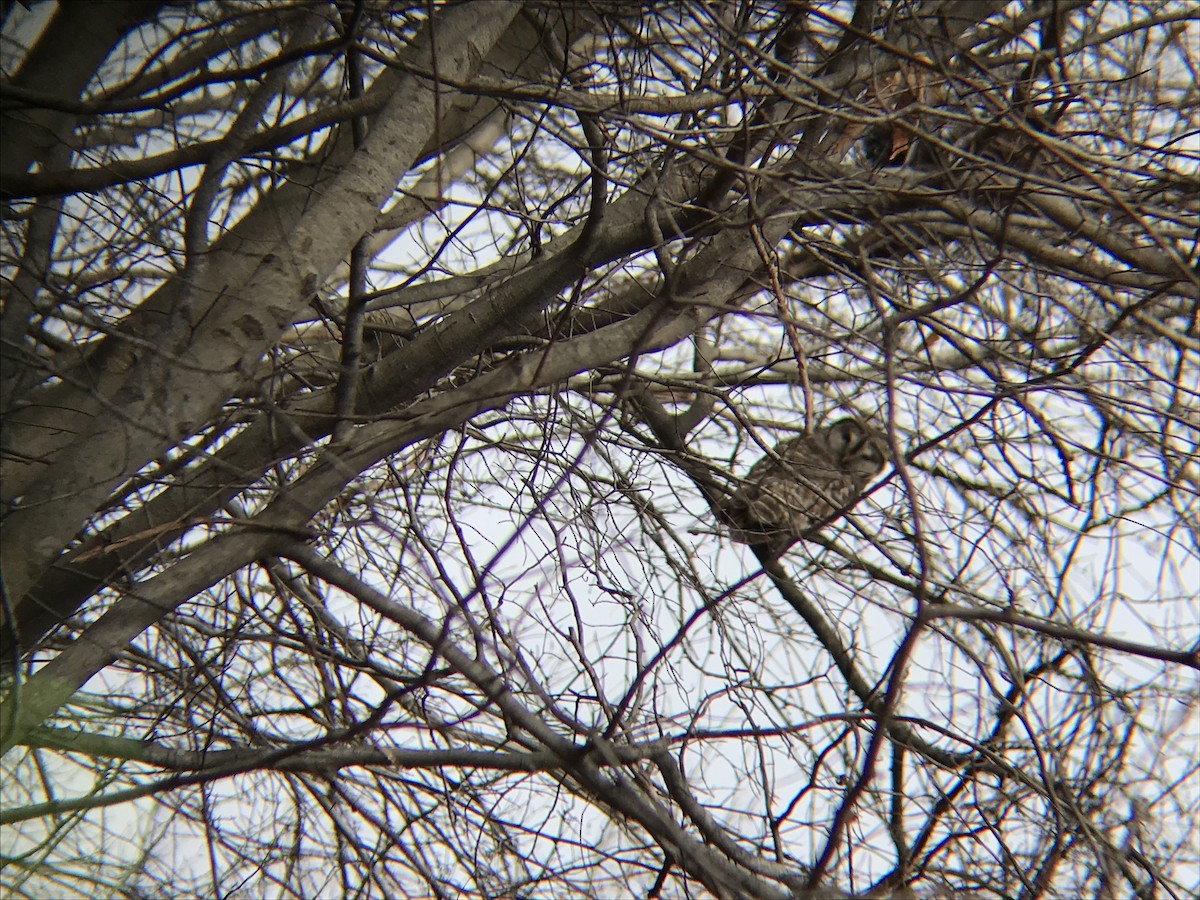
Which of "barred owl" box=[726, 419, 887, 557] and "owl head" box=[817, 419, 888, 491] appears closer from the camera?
"barred owl" box=[726, 419, 887, 557]

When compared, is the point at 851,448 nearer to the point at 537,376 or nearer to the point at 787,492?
the point at 787,492

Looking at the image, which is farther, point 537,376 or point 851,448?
point 851,448

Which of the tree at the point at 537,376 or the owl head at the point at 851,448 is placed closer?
the tree at the point at 537,376

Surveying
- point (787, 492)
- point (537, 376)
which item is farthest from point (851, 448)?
point (537, 376)

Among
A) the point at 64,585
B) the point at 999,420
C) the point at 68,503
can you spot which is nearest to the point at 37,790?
the point at 64,585

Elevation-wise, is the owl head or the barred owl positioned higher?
the owl head

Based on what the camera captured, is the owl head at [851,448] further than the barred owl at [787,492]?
Yes

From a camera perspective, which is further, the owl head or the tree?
the owl head

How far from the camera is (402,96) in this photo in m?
2.65

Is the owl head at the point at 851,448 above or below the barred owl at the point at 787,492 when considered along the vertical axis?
above

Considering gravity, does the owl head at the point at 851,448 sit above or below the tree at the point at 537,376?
above

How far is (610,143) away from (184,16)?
42.8 inches

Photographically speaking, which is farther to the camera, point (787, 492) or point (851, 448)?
point (851, 448)

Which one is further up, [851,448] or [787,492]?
[851,448]
